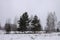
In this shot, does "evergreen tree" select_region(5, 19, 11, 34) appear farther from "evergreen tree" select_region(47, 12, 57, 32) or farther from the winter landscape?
"evergreen tree" select_region(47, 12, 57, 32)

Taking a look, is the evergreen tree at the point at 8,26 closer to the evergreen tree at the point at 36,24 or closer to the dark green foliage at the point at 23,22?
the dark green foliage at the point at 23,22

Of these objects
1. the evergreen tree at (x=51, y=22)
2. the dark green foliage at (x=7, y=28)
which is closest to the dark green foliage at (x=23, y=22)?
the dark green foliage at (x=7, y=28)

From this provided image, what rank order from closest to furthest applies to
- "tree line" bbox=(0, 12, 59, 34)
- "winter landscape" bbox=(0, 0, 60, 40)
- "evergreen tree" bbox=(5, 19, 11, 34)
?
"winter landscape" bbox=(0, 0, 60, 40), "evergreen tree" bbox=(5, 19, 11, 34), "tree line" bbox=(0, 12, 59, 34)

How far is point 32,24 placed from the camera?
230 inches

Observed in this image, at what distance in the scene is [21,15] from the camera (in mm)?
5504

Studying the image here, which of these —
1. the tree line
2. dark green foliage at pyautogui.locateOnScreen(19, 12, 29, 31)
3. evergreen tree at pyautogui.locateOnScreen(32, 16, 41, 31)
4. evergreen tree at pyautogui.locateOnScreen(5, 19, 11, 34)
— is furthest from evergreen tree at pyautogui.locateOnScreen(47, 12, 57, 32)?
evergreen tree at pyautogui.locateOnScreen(5, 19, 11, 34)

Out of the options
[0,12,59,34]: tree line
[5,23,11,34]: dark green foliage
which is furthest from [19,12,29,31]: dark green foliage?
[5,23,11,34]: dark green foliage

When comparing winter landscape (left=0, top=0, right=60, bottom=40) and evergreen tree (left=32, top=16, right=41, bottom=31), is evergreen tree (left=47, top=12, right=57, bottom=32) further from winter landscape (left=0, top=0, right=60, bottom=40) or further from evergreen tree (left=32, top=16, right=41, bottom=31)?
evergreen tree (left=32, top=16, right=41, bottom=31)

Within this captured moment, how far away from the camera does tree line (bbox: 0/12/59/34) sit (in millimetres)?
5512

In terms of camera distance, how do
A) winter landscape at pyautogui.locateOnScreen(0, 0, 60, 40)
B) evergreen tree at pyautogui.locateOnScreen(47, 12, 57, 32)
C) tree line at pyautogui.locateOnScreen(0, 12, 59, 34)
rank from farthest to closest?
evergreen tree at pyautogui.locateOnScreen(47, 12, 57, 32) < tree line at pyautogui.locateOnScreen(0, 12, 59, 34) < winter landscape at pyautogui.locateOnScreen(0, 0, 60, 40)

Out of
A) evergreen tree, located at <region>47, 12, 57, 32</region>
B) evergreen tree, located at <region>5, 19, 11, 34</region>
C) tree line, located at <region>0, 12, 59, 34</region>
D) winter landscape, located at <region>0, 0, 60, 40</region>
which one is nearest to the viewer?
winter landscape, located at <region>0, 0, 60, 40</region>

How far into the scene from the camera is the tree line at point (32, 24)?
217 inches

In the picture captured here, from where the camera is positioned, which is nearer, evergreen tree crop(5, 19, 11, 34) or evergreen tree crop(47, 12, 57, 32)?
evergreen tree crop(5, 19, 11, 34)

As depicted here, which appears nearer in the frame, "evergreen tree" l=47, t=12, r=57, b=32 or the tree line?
the tree line
